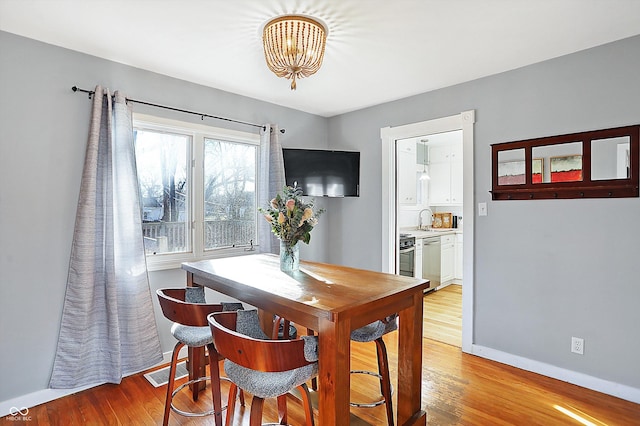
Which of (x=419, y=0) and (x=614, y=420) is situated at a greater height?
(x=419, y=0)

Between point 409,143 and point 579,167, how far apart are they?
2995 millimetres

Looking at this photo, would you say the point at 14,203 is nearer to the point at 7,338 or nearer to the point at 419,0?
the point at 7,338

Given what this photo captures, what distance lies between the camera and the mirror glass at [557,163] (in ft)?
8.43

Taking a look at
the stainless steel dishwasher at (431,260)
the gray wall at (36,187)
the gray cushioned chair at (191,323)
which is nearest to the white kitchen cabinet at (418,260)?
the stainless steel dishwasher at (431,260)

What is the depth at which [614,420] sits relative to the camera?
83.7 inches

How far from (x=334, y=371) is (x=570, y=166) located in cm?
242

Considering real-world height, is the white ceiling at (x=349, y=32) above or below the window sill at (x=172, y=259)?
above

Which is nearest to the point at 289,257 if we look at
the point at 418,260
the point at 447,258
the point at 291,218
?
the point at 291,218

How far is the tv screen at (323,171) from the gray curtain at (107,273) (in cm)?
165

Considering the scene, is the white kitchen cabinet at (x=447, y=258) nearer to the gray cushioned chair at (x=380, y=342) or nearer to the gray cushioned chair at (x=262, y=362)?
the gray cushioned chair at (x=380, y=342)

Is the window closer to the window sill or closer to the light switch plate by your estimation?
the window sill

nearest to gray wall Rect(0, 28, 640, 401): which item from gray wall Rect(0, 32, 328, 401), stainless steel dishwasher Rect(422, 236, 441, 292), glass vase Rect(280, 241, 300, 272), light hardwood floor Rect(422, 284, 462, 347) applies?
gray wall Rect(0, 32, 328, 401)

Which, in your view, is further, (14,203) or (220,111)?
(220,111)

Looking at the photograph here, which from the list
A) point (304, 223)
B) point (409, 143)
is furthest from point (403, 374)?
→ point (409, 143)
